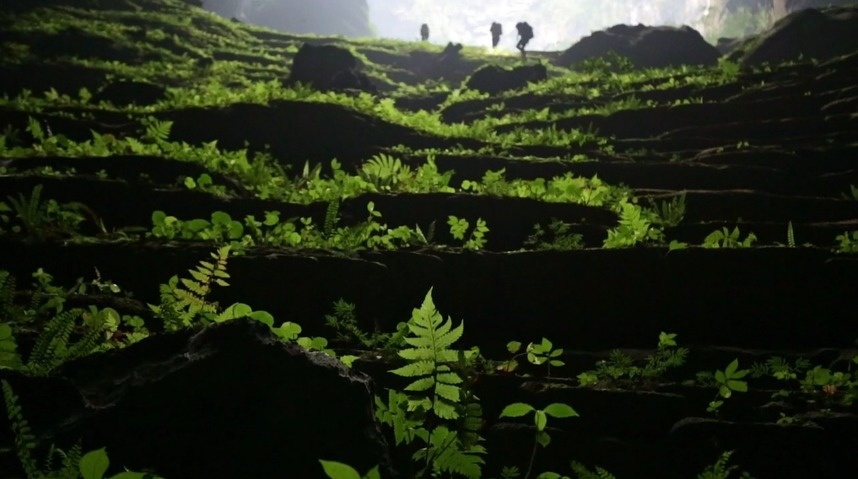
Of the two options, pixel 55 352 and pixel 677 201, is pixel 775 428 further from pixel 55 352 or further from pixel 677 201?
pixel 677 201

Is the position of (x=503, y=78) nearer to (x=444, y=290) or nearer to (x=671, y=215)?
(x=671, y=215)

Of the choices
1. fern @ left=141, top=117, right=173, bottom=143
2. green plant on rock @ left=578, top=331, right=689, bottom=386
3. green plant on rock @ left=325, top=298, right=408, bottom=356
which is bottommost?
green plant on rock @ left=578, top=331, right=689, bottom=386

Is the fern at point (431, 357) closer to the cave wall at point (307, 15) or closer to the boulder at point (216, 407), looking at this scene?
the boulder at point (216, 407)

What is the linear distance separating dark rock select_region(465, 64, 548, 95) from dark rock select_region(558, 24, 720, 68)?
8316 mm

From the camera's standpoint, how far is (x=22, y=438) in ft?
6.27

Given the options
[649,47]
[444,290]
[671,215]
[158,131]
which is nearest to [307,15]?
[649,47]

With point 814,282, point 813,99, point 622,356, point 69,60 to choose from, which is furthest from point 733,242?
point 69,60

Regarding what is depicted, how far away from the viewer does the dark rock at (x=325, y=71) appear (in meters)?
21.4

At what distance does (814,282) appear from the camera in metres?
5.36

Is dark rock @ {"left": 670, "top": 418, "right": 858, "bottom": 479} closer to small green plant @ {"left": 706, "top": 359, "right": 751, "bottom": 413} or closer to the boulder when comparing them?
small green plant @ {"left": 706, "top": 359, "right": 751, "bottom": 413}

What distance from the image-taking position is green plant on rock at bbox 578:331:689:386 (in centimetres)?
405

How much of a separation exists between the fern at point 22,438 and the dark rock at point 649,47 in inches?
1353

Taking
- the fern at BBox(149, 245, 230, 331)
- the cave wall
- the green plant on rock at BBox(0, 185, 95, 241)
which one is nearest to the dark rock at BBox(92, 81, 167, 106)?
the green plant on rock at BBox(0, 185, 95, 241)

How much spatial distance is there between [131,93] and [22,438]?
15.4 m
